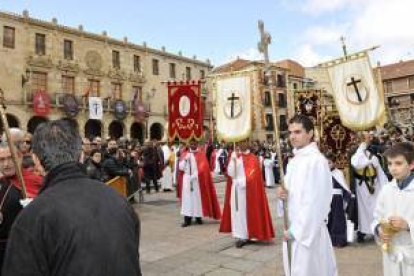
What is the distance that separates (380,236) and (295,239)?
0.69 meters

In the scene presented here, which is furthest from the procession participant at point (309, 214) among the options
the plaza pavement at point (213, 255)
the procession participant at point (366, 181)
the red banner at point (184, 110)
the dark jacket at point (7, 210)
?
the red banner at point (184, 110)

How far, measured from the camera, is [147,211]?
9.72 m

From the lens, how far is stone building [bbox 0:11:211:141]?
2516cm

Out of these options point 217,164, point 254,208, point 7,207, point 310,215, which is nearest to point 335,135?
point 254,208

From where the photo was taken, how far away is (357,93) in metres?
6.73

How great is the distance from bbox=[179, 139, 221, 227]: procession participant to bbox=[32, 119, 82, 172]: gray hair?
6472 millimetres

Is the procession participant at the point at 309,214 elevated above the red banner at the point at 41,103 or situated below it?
below

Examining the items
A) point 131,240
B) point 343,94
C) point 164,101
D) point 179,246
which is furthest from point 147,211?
point 164,101

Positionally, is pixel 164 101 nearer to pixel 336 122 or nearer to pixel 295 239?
pixel 336 122

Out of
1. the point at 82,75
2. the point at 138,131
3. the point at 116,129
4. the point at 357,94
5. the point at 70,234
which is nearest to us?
the point at 70,234

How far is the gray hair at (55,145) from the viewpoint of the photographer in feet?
5.76

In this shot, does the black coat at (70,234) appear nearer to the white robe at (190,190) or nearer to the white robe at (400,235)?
the white robe at (400,235)

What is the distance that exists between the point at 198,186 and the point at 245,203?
192cm

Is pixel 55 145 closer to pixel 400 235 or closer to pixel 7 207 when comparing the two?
pixel 7 207
